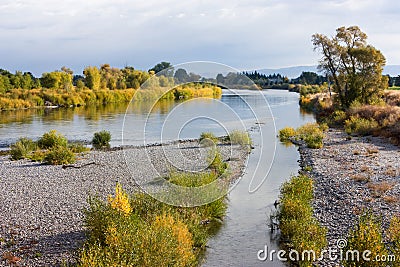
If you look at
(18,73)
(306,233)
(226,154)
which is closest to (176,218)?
(306,233)

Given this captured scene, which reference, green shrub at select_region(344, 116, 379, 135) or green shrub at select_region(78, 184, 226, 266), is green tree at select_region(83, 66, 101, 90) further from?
green shrub at select_region(78, 184, 226, 266)

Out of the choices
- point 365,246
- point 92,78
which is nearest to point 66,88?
point 92,78

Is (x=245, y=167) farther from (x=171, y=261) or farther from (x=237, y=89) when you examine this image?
(x=171, y=261)

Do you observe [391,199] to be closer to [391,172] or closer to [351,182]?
[351,182]

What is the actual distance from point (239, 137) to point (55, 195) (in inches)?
496

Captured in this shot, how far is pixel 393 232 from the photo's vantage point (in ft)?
27.5

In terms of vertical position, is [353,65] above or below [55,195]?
above

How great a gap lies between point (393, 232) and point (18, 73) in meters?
77.8

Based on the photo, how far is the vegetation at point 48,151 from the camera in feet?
63.1

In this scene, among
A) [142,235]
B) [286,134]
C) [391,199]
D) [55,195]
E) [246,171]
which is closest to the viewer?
[142,235]

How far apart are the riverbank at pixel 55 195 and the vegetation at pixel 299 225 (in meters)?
4.31

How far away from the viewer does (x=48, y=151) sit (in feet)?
67.1

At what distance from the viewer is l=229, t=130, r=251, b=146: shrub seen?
2227 cm

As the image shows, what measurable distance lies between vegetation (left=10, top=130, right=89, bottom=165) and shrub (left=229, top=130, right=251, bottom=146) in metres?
7.94
